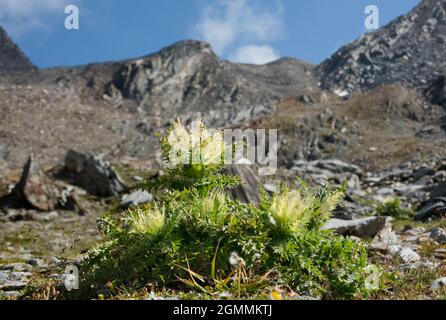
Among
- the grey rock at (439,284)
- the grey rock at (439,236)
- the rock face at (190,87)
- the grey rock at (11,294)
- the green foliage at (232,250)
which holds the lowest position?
the grey rock at (11,294)

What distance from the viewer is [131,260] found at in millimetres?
4609

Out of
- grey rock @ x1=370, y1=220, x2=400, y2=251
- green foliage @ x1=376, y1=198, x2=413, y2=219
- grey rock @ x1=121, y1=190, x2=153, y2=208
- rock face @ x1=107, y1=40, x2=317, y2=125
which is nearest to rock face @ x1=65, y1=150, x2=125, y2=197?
grey rock @ x1=121, y1=190, x2=153, y2=208

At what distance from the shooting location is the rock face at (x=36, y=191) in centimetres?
1902

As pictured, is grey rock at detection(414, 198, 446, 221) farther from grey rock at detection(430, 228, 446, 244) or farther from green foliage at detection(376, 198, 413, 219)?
grey rock at detection(430, 228, 446, 244)

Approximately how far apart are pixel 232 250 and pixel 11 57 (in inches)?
3973

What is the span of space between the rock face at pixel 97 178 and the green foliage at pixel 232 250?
673 inches

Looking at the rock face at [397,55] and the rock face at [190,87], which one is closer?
the rock face at [190,87]

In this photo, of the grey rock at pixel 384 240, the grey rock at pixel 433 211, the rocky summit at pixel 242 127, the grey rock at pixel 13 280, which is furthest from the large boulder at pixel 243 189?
the grey rock at pixel 13 280

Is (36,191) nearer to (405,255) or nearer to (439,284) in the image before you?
(405,255)

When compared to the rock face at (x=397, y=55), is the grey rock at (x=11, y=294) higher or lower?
lower

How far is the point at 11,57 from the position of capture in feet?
313

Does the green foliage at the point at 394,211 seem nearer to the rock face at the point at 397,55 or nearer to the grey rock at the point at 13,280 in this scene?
the grey rock at the point at 13,280

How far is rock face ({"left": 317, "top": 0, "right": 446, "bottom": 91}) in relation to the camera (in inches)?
3270

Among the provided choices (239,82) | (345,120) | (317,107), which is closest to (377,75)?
(239,82)
